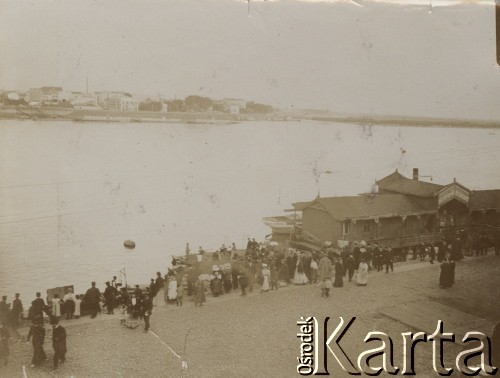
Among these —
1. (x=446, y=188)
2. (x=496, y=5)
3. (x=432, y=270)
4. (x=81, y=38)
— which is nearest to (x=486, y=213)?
(x=446, y=188)

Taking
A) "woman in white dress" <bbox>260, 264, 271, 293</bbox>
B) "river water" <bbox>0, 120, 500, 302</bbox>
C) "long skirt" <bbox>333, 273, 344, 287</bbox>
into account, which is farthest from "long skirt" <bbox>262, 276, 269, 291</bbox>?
"long skirt" <bbox>333, 273, 344, 287</bbox>

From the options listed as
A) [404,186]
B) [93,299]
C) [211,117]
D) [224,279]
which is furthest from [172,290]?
[404,186]

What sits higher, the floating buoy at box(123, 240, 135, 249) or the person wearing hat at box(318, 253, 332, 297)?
the floating buoy at box(123, 240, 135, 249)

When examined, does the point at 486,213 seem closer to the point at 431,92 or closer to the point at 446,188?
the point at 446,188

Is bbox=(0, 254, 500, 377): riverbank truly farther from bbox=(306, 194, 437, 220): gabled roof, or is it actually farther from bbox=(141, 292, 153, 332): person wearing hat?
bbox=(306, 194, 437, 220): gabled roof

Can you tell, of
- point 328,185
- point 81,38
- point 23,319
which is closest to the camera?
point 23,319

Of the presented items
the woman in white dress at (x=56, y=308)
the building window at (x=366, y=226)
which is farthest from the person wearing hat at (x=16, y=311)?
the building window at (x=366, y=226)
